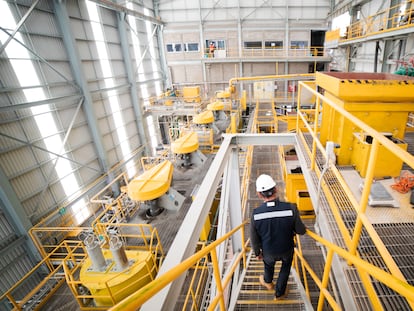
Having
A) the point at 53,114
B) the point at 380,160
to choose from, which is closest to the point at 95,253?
the point at 380,160

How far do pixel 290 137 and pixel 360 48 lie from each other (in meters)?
17.5

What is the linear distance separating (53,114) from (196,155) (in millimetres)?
7974

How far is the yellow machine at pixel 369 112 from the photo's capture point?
144 inches

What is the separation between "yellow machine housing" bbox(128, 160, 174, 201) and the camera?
7691 millimetres

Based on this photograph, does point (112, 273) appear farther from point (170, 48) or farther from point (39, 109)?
point (170, 48)

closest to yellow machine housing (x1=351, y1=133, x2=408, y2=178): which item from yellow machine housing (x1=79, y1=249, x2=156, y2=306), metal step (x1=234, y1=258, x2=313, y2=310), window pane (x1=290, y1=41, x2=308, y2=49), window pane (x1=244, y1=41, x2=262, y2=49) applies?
metal step (x1=234, y1=258, x2=313, y2=310)

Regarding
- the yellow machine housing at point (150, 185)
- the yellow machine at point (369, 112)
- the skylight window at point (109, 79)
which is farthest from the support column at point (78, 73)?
the yellow machine at point (369, 112)

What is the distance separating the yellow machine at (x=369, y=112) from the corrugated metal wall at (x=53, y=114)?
12031 millimetres

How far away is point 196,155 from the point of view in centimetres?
1272

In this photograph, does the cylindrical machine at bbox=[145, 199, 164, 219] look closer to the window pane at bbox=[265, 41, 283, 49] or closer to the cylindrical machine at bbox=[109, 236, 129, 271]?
the cylindrical machine at bbox=[109, 236, 129, 271]

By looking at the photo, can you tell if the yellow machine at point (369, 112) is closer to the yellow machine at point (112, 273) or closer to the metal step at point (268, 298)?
the metal step at point (268, 298)

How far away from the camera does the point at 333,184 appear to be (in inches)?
145

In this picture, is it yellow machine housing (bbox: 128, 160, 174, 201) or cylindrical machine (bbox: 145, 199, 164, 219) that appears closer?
yellow machine housing (bbox: 128, 160, 174, 201)

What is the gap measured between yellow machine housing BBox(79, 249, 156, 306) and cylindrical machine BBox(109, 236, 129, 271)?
13 centimetres
